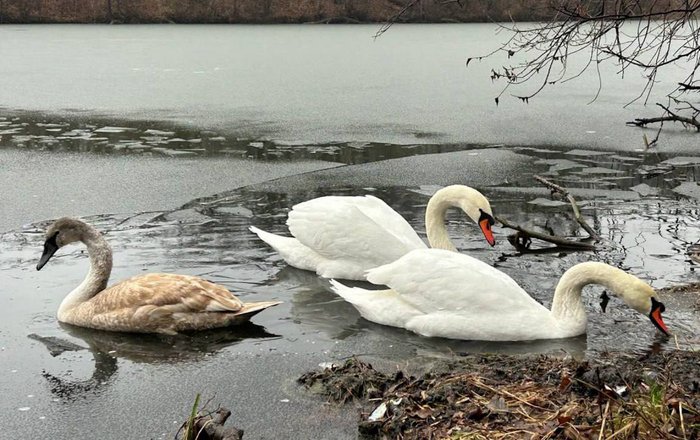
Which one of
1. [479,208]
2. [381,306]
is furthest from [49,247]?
[479,208]

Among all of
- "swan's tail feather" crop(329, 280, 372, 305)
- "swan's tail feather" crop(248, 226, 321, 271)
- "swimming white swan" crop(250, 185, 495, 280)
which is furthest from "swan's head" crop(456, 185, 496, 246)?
"swan's tail feather" crop(329, 280, 372, 305)

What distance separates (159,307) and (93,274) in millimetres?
632

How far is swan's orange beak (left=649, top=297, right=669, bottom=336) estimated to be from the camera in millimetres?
5402

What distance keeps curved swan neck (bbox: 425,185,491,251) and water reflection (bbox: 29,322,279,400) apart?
1.79 metres

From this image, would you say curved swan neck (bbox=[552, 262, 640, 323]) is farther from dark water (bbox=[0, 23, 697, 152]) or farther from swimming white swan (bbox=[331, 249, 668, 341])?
dark water (bbox=[0, 23, 697, 152])

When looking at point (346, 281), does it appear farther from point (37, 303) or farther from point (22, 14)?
point (22, 14)

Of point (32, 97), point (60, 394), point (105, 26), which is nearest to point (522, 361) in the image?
point (60, 394)

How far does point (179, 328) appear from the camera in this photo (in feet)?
18.7

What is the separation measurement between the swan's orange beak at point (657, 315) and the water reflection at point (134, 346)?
89.0 inches

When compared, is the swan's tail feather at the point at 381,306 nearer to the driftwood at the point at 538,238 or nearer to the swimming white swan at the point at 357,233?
the swimming white swan at the point at 357,233

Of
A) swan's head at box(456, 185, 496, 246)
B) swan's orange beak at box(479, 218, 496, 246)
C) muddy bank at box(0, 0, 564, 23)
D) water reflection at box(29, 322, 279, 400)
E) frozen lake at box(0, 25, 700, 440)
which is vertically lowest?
water reflection at box(29, 322, 279, 400)

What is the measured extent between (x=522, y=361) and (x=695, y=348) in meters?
1.08

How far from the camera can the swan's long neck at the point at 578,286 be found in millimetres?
5543

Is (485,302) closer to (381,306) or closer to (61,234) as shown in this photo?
(381,306)
